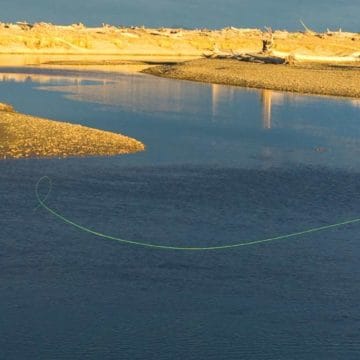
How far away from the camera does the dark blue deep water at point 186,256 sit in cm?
899

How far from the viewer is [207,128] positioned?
27906 mm

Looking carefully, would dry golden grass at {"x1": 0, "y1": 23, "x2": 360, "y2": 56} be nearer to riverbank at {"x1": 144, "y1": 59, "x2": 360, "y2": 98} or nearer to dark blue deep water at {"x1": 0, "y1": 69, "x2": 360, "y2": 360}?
riverbank at {"x1": 144, "y1": 59, "x2": 360, "y2": 98}

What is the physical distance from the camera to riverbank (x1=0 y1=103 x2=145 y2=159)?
2053cm

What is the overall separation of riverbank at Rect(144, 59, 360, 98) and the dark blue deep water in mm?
21482

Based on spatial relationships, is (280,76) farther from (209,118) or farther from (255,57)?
(209,118)

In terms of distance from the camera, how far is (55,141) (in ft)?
71.9

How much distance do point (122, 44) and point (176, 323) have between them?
107 meters

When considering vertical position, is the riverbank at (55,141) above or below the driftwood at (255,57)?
below

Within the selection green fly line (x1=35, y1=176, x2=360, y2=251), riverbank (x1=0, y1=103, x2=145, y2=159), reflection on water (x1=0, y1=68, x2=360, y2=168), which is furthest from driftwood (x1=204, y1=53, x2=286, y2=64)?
green fly line (x1=35, y1=176, x2=360, y2=251)

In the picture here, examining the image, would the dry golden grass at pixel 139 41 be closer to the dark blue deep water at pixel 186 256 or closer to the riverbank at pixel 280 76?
the riverbank at pixel 280 76

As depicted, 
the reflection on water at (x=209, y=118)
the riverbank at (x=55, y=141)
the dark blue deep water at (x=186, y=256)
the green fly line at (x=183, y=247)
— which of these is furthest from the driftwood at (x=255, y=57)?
the green fly line at (x=183, y=247)

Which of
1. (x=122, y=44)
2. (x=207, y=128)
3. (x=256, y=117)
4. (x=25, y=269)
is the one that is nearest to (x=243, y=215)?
(x=25, y=269)

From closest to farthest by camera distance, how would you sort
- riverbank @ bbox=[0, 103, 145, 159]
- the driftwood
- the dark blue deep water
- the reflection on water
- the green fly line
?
1. the dark blue deep water
2. the green fly line
3. riverbank @ bbox=[0, 103, 145, 159]
4. the reflection on water
5. the driftwood

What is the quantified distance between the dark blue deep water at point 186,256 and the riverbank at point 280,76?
21482mm
